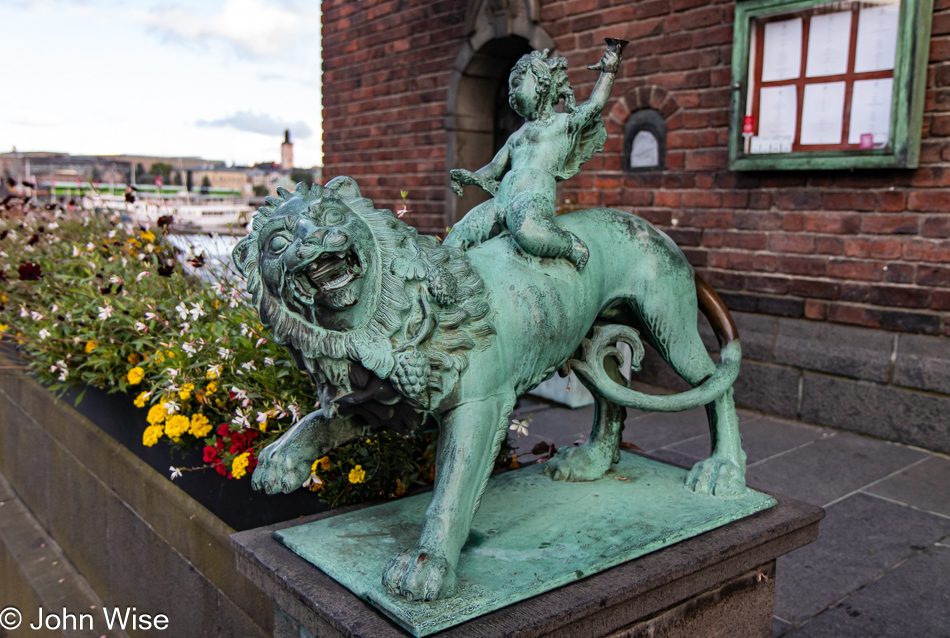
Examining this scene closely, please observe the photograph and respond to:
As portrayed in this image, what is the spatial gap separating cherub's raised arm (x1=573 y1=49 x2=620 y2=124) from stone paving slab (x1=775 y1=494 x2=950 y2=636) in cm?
169

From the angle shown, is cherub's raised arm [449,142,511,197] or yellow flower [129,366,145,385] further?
yellow flower [129,366,145,385]

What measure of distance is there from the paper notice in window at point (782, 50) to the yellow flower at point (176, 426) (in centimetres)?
368

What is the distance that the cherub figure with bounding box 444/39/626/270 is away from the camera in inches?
70.5

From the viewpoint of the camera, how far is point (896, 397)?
158 inches

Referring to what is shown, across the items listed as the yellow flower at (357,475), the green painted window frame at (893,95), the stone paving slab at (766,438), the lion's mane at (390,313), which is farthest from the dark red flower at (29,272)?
the green painted window frame at (893,95)

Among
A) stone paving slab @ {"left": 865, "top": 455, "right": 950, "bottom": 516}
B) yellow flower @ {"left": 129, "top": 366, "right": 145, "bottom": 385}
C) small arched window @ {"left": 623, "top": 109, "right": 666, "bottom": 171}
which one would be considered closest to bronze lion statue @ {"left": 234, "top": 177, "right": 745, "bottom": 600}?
yellow flower @ {"left": 129, "top": 366, "right": 145, "bottom": 385}

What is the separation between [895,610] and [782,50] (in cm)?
316

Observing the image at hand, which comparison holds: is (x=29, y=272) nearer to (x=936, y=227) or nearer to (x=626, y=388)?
(x=626, y=388)

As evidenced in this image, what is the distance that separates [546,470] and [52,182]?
5.45 meters

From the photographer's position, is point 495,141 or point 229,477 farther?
point 495,141

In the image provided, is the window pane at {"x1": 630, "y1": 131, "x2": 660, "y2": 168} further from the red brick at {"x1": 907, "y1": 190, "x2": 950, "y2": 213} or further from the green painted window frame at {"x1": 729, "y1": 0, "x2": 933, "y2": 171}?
the red brick at {"x1": 907, "y1": 190, "x2": 950, "y2": 213}

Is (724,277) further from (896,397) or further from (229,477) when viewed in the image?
(229,477)

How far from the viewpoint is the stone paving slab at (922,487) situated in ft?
10.6

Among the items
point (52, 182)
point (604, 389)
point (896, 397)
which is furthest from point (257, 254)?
point (52, 182)
